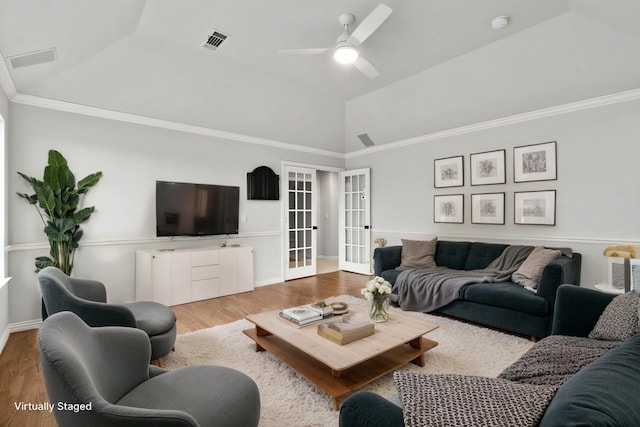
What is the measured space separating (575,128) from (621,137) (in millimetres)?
456

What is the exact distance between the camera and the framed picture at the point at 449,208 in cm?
497

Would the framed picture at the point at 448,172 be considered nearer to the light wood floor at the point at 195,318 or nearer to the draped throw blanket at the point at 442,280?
the draped throw blanket at the point at 442,280

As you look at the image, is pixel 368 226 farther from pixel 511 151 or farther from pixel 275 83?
pixel 275 83

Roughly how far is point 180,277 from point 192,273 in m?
0.17

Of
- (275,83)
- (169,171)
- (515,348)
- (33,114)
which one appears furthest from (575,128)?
(33,114)

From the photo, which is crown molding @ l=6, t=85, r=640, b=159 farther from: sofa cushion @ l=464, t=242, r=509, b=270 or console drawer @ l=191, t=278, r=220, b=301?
console drawer @ l=191, t=278, r=220, b=301

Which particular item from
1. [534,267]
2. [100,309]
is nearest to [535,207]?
[534,267]

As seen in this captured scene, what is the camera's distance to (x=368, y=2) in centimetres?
314

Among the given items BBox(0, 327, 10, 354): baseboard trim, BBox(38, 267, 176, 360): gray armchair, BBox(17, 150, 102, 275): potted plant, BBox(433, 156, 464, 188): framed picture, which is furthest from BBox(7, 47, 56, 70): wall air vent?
BBox(433, 156, 464, 188): framed picture

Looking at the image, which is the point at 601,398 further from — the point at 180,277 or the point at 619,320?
the point at 180,277

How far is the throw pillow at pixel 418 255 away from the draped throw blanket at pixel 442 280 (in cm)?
32

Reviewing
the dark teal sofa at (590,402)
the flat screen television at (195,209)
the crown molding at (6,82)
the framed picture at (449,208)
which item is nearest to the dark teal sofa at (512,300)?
the framed picture at (449,208)

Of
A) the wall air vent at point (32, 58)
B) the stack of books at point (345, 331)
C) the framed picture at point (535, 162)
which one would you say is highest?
the wall air vent at point (32, 58)

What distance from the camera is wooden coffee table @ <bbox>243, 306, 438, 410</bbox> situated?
2.05m
